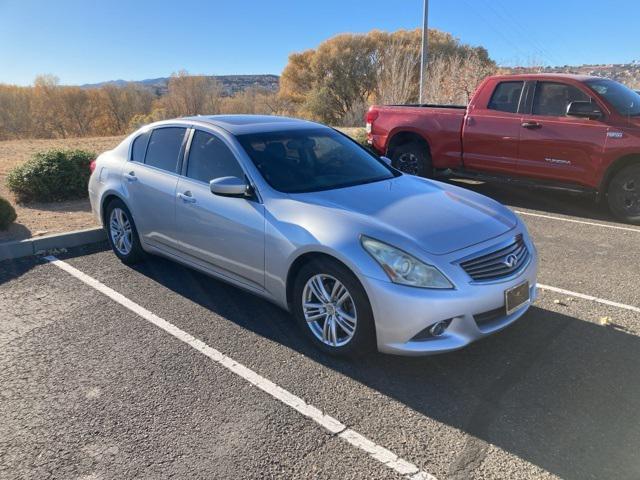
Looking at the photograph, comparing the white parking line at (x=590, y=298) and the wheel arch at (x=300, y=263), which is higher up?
the wheel arch at (x=300, y=263)

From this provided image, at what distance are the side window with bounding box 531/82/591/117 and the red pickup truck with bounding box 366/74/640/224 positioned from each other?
0.04 ft

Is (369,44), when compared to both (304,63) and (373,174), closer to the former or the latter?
(304,63)

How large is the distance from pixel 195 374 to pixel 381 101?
15512mm

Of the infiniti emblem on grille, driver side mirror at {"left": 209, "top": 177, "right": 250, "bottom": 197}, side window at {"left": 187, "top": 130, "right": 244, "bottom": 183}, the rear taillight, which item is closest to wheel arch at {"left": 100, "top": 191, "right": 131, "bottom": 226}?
side window at {"left": 187, "top": 130, "right": 244, "bottom": 183}

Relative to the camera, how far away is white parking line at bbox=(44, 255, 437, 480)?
8.25ft

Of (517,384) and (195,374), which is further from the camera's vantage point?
(195,374)

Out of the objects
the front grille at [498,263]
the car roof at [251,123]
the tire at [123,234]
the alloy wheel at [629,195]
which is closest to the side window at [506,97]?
the alloy wheel at [629,195]

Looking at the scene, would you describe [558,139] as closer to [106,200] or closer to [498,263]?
[498,263]

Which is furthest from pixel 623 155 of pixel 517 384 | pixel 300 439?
pixel 300 439

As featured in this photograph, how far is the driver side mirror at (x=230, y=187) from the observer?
3.77 meters

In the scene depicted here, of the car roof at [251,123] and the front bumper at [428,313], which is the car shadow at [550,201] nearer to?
the car roof at [251,123]

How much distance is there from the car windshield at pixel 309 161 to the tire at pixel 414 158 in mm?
4063

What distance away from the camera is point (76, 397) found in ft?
10.3

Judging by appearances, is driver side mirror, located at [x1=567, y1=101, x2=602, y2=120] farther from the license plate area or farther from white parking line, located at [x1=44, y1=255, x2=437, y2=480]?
white parking line, located at [x1=44, y1=255, x2=437, y2=480]
